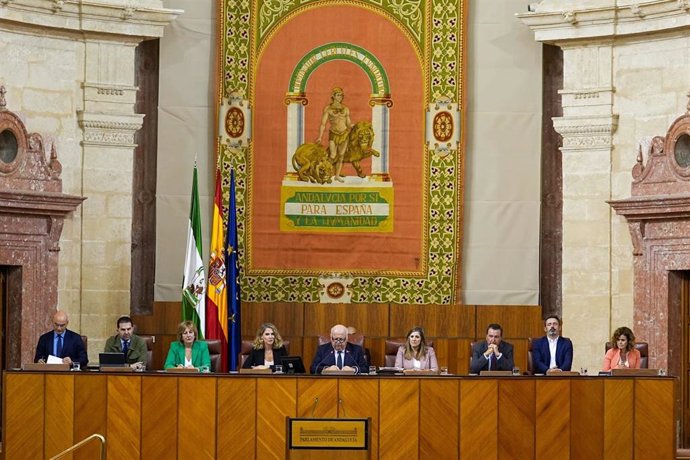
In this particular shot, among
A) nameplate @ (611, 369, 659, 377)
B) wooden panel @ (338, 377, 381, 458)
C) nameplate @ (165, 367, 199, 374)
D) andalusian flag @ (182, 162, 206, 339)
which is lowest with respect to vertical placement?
wooden panel @ (338, 377, 381, 458)

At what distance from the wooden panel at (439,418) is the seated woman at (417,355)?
139 cm

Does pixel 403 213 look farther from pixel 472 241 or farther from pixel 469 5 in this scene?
pixel 469 5

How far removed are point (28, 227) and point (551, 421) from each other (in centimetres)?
557

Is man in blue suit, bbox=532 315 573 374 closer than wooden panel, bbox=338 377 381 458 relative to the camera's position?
No

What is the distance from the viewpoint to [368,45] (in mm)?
14414

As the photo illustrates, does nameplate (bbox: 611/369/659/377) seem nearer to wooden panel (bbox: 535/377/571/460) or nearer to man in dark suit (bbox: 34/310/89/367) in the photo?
wooden panel (bbox: 535/377/571/460)

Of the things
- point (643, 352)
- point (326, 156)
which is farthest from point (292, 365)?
point (326, 156)

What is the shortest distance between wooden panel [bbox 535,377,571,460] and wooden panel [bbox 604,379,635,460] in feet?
0.94

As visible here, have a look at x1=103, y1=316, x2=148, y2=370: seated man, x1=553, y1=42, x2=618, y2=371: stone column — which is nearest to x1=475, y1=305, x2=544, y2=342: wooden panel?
x1=553, y1=42, x2=618, y2=371: stone column

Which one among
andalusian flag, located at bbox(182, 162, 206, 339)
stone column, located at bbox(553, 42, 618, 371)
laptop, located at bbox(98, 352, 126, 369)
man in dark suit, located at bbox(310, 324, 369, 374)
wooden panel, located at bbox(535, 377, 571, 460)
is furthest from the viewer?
stone column, located at bbox(553, 42, 618, 371)

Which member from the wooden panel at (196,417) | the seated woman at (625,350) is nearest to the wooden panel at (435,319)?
the seated woman at (625,350)

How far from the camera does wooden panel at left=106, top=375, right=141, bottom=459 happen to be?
10273 mm

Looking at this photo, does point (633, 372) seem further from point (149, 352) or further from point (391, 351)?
point (149, 352)

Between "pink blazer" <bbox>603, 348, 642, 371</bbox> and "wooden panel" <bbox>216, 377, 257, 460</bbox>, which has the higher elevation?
"pink blazer" <bbox>603, 348, 642, 371</bbox>
